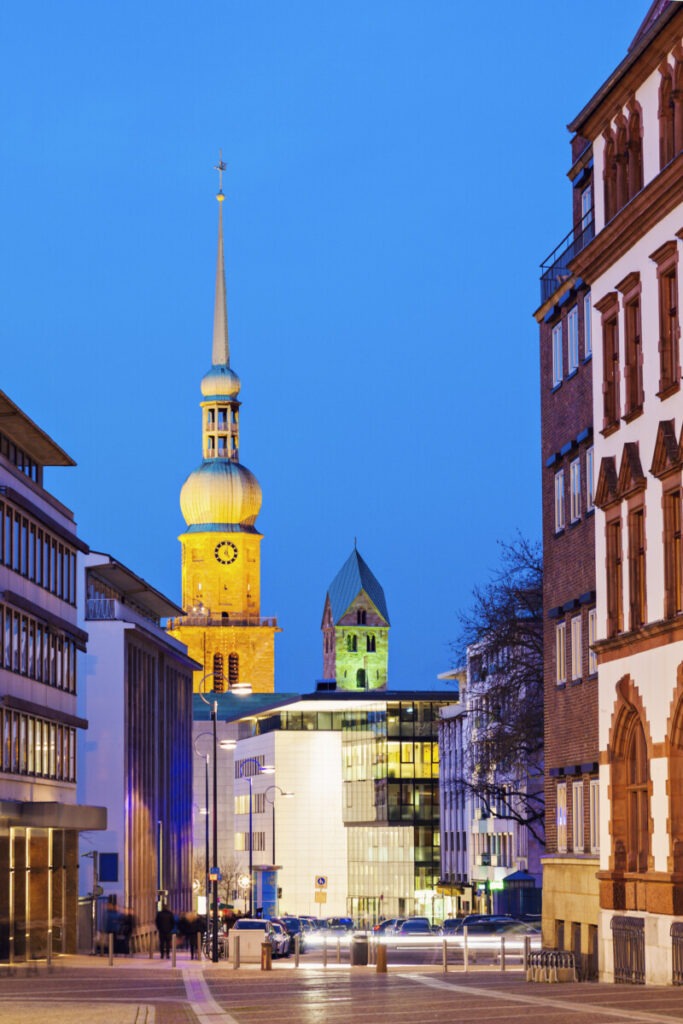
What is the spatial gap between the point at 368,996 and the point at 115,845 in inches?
2269

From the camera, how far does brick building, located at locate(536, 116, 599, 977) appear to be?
155 feet

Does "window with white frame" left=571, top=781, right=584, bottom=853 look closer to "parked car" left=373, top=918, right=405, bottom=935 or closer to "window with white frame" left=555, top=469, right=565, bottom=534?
"window with white frame" left=555, top=469, right=565, bottom=534

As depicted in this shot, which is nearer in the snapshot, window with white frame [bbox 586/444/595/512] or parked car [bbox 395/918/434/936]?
window with white frame [bbox 586/444/595/512]

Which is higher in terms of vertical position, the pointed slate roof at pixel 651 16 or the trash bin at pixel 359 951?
the pointed slate roof at pixel 651 16

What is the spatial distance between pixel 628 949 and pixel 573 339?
14.4 metres

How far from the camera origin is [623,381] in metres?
43.1

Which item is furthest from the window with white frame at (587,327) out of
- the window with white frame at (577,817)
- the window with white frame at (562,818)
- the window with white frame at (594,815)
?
the window with white frame at (562,818)

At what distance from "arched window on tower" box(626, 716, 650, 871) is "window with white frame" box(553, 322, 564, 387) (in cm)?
1097

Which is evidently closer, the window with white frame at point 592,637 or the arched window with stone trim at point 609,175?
the arched window with stone trim at point 609,175

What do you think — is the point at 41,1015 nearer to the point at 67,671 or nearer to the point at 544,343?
the point at 544,343

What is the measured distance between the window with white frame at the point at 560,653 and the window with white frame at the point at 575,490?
2831 millimetres

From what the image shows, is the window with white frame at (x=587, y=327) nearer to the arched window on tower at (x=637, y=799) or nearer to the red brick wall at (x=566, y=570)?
the red brick wall at (x=566, y=570)

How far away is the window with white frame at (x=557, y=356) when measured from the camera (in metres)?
50.8

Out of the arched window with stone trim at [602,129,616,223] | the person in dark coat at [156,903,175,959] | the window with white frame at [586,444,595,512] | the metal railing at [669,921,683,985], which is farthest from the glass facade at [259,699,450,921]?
the metal railing at [669,921,683,985]
